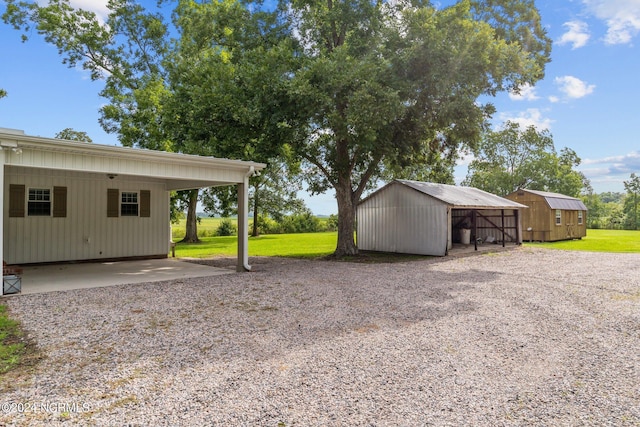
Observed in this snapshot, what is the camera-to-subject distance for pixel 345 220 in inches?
602

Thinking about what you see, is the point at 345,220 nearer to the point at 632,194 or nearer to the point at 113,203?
the point at 113,203

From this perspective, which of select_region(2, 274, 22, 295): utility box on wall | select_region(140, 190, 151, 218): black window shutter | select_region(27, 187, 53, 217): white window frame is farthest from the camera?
select_region(140, 190, 151, 218): black window shutter

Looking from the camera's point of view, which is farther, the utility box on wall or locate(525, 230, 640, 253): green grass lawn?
locate(525, 230, 640, 253): green grass lawn

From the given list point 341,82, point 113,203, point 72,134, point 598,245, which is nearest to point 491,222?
point 598,245

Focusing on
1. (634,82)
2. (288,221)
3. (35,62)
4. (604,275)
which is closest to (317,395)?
(604,275)

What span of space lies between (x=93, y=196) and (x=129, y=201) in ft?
3.56

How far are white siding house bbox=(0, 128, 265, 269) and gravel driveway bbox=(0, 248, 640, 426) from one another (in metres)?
2.72

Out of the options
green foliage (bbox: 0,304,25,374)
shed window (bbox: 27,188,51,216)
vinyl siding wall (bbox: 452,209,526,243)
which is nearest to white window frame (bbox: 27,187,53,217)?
shed window (bbox: 27,188,51,216)

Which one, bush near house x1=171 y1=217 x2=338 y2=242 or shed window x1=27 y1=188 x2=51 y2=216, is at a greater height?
shed window x1=27 y1=188 x2=51 y2=216

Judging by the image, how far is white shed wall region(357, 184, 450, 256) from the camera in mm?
15273

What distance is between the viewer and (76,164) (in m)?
7.71

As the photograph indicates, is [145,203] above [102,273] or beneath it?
above

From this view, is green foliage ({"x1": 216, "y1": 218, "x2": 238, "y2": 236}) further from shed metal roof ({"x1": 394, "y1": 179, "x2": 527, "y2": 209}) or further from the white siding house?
shed metal roof ({"x1": 394, "y1": 179, "x2": 527, "y2": 209})

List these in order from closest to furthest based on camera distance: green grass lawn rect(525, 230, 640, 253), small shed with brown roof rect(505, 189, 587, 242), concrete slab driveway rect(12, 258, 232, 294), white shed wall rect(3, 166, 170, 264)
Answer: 1. concrete slab driveway rect(12, 258, 232, 294)
2. white shed wall rect(3, 166, 170, 264)
3. green grass lawn rect(525, 230, 640, 253)
4. small shed with brown roof rect(505, 189, 587, 242)
